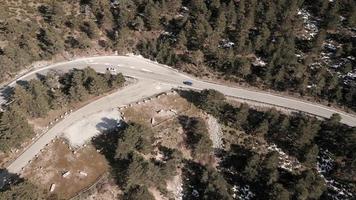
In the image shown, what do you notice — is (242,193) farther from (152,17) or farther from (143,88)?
(152,17)

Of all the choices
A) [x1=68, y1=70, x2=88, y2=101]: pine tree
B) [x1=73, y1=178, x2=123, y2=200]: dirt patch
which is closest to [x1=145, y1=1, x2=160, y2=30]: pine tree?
[x1=68, y1=70, x2=88, y2=101]: pine tree

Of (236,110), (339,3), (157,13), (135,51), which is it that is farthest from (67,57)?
(339,3)

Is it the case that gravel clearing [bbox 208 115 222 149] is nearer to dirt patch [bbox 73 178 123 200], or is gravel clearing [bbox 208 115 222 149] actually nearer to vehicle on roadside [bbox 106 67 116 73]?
dirt patch [bbox 73 178 123 200]

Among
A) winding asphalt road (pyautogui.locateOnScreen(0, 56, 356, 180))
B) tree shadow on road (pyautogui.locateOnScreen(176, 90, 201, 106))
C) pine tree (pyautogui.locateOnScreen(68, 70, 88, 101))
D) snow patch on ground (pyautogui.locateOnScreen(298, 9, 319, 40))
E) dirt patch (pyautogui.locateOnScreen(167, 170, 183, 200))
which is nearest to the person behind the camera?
dirt patch (pyautogui.locateOnScreen(167, 170, 183, 200))

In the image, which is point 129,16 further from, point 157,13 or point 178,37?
point 178,37

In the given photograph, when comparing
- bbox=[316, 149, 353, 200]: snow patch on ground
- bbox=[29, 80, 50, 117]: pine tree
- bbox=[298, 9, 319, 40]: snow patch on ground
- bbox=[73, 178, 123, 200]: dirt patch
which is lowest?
bbox=[73, 178, 123, 200]: dirt patch

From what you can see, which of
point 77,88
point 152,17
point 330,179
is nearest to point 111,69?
point 77,88

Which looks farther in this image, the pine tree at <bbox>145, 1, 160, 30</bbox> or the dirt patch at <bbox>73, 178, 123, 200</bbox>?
the pine tree at <bbox>145, 1, 160, 30</bbox>
